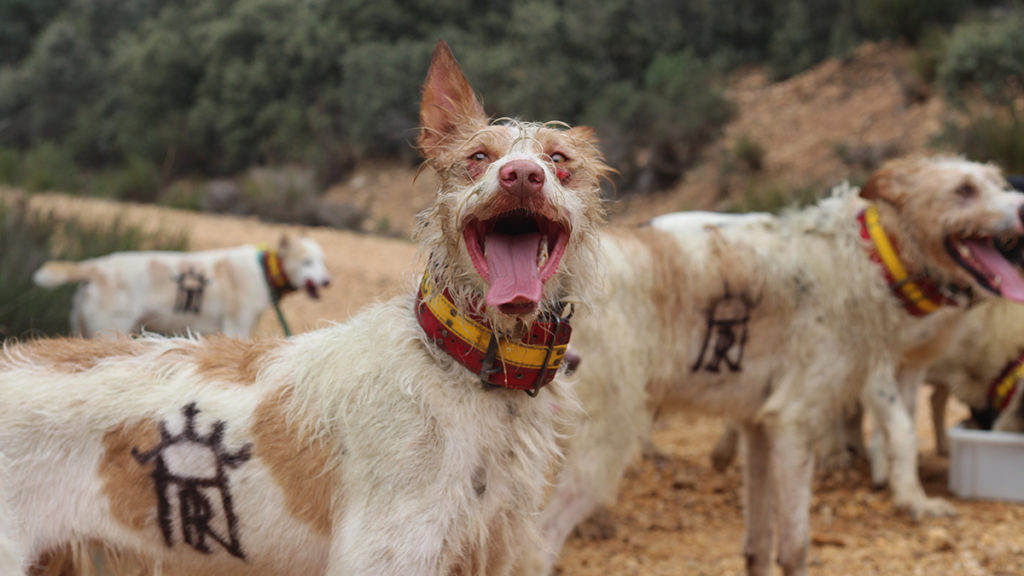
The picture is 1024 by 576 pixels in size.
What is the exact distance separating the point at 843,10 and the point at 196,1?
79.2 feet

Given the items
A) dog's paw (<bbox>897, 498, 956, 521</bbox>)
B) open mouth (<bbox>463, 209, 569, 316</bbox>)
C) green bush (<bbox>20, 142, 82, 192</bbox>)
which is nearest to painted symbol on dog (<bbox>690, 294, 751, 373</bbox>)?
dog's paw (<bbox>897, 498, 956, 521</bbox>)

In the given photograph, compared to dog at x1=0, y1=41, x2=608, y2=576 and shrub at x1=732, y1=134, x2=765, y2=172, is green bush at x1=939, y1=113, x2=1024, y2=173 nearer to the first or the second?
shrub at x1=732, y1=134, x2=765, y2=172

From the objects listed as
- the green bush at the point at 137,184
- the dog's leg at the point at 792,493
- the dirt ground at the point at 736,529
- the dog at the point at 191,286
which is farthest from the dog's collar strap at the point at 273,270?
the green bush at the point at 137,184

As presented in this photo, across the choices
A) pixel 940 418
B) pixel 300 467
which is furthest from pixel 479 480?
pixel 940 418

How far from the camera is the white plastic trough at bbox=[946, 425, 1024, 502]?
5805 millimetres

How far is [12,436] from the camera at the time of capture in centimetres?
257

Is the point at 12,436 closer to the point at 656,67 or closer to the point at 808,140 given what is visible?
the point at 808,140

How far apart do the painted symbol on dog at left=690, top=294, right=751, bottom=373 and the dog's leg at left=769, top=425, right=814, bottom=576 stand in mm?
442

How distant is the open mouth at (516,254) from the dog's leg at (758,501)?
272 cm

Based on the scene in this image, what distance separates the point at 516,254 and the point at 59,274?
5.52m

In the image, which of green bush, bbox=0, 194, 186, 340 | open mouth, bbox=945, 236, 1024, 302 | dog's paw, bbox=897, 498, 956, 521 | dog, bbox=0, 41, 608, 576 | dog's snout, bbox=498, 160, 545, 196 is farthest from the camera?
green bush, bbox=0, 194, 186, 340

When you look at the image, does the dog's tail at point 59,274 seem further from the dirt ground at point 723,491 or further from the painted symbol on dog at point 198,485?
the painted symbol on dog at point 198,485

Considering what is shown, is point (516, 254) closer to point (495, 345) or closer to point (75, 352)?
point (495, 345)

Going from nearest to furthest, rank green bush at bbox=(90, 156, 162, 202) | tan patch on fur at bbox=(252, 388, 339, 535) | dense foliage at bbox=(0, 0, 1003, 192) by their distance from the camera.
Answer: tan patch on fur at bbox=(252, 388, 339, 535) → dense foliage at bbox=(0, 0, 1003, 192) → green bush at bbox=(90, 156, 162, 202)
